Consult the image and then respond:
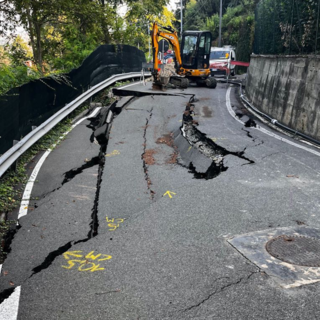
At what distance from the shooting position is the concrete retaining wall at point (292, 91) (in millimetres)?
11633

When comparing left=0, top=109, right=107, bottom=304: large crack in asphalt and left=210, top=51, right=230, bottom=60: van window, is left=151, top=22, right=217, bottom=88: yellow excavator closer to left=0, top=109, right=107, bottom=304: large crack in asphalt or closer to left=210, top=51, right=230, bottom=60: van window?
left=210, top=51, right=230, bottom=60: van window

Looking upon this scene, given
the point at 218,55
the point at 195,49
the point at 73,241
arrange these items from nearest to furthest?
1. the point at 73,241
2. the point at 195,49
3. the point at 218,55

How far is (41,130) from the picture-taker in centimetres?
1112

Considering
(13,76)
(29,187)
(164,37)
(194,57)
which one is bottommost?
(29,187)

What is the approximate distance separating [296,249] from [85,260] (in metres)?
2.75

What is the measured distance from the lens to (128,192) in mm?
7770

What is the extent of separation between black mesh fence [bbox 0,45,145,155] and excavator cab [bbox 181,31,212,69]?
4.17 metres

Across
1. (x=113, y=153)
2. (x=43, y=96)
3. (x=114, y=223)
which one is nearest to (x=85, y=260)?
(x=114, y=223)

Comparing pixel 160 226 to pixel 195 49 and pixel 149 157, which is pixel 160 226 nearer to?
pixel 149 157

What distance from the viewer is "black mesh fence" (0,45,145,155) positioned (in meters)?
9.04

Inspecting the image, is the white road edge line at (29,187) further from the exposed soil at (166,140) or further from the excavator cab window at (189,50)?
the excavator cab window at (189,50)

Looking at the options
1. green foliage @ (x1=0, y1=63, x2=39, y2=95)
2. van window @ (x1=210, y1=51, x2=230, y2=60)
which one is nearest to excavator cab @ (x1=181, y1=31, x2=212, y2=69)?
green foliage @ (x1=0, y1=63, x2=39, y2=95)

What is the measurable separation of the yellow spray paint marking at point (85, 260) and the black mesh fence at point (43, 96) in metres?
3.91

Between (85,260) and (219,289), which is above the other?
(219,289)
